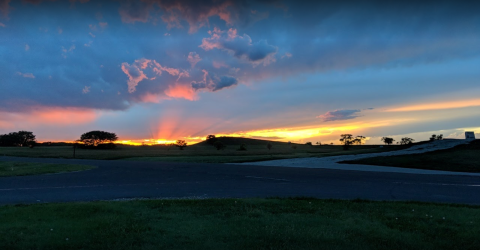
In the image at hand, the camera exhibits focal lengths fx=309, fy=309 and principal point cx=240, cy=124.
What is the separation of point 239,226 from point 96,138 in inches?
3911

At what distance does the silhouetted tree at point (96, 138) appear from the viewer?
92650mm

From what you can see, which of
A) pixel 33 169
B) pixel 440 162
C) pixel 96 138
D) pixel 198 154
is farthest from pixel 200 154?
pixel 96 138

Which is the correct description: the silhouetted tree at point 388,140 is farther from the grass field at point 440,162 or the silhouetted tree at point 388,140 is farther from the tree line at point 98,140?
the grass field at point 440,162

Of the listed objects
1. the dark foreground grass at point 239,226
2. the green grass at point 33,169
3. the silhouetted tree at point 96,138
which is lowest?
→ the dark foreground grass at point 239,226

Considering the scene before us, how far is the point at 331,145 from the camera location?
95938mm

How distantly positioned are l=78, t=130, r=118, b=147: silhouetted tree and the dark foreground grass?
304 feet

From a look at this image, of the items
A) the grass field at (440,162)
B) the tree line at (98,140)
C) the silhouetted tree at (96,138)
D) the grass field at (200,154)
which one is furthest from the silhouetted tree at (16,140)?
the grass field at (440,162)

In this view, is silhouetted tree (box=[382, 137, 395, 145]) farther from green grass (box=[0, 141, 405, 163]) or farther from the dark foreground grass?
the dark foreground grass

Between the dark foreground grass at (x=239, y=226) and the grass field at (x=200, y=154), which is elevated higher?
the grass field at (x=200, y=154)

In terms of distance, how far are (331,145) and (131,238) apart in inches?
3761

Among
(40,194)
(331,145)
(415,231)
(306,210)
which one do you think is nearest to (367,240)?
(415,231)

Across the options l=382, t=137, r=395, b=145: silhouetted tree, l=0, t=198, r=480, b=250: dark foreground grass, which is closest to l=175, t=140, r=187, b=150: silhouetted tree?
l=382, t=137, r=395, b=145: silhouetted tree

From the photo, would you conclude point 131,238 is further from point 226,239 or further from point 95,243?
point 226,239

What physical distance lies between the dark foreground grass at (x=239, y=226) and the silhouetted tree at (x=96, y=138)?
9258 cm
